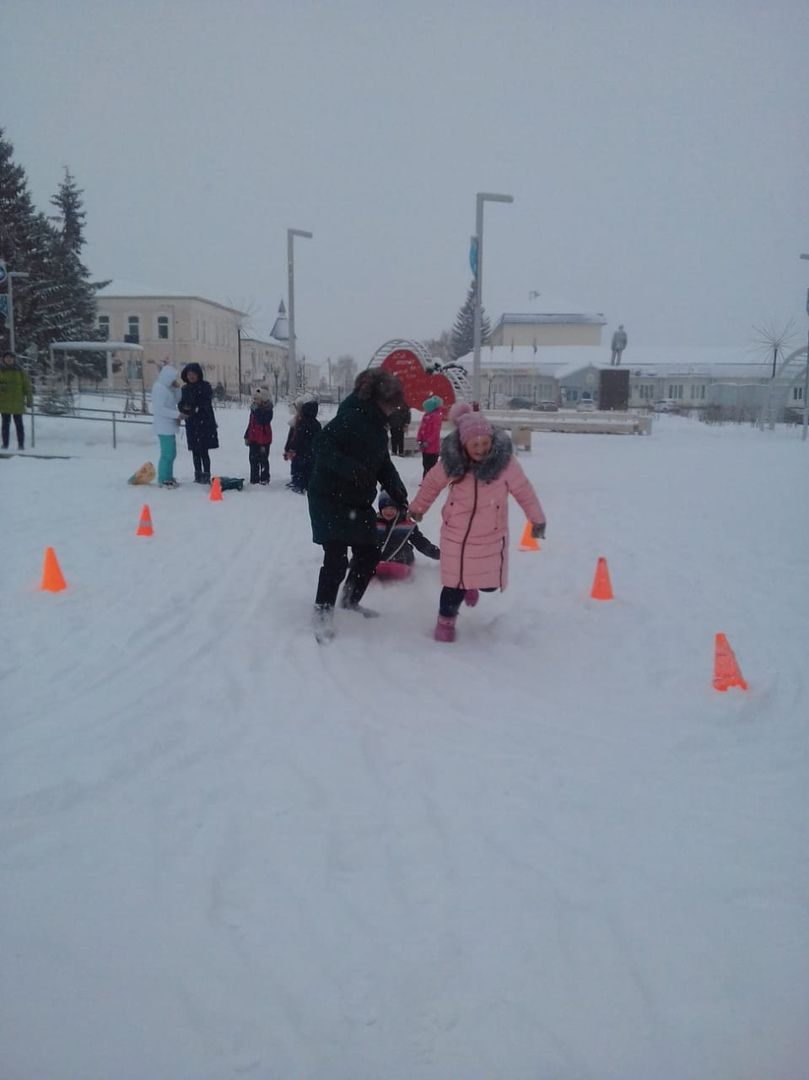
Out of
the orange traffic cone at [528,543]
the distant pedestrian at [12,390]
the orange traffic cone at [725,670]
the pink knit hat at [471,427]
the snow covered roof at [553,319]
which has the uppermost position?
the snow covered roof at [553,319]

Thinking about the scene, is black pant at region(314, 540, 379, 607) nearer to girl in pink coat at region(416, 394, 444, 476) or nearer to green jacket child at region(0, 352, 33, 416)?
girl in pink coat at region(416, 394, 444, 476)

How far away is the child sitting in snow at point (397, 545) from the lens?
6.54 metres

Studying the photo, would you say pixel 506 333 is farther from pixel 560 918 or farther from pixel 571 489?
pixel 560 918

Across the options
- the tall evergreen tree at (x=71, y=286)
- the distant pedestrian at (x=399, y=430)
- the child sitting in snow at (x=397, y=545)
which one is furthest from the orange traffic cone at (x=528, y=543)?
the tall evergreen tree at (x=71, y=286)

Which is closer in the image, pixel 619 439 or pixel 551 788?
pixel 551 788

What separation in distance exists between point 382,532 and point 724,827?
11.6ft

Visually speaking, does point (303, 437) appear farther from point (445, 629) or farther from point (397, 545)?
point (445, 629)

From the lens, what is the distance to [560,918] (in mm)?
2791

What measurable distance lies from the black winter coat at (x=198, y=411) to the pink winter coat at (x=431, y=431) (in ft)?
10.3

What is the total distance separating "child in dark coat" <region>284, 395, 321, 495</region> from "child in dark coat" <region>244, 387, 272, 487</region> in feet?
2.23

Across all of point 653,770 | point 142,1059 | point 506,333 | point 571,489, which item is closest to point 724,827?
point 653,770

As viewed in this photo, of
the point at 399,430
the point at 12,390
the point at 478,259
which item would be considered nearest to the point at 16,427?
the point at 12,390

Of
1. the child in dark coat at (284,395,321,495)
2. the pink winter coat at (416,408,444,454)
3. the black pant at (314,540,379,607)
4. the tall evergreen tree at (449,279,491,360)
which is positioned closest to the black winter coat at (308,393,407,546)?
the black pant at (314,540,379,607)

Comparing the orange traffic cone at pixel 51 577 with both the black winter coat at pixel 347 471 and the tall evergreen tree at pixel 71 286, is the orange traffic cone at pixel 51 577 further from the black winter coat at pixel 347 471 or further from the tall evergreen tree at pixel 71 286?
the tall evergreen tree at pixel 71 286
